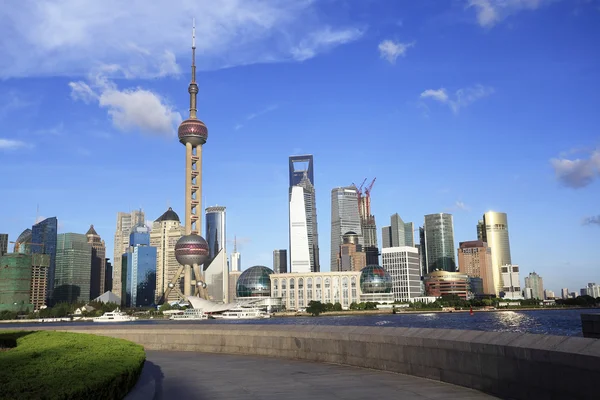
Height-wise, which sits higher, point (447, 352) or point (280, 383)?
point (447, 352)

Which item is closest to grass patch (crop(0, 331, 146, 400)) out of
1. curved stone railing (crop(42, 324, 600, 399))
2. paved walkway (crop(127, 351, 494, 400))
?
paved walkway (crop(127, 351, 494, 400))

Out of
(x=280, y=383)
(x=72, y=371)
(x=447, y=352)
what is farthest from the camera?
(x=280, y=383)

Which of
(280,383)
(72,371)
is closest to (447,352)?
(280,383)

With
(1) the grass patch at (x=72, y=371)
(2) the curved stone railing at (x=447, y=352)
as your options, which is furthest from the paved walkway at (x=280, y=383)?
(1) the grass patch at (x=72, y=371)

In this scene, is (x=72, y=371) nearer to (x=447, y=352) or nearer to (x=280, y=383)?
(x=280, y=383)

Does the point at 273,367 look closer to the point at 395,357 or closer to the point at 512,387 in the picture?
the point at 395,357

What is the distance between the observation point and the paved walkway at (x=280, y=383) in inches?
571

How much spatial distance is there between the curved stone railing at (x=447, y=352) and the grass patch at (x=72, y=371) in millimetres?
7208

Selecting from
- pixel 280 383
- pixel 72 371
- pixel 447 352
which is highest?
pixel 72 371

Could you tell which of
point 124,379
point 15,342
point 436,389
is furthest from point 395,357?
point 15,342

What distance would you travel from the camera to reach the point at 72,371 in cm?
1273

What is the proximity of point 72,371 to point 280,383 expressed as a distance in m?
6.25

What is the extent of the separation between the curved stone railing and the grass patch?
23.6 ft

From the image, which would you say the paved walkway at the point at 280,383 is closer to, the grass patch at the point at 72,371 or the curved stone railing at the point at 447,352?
the curved stone railing at the point at 447,352
